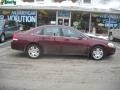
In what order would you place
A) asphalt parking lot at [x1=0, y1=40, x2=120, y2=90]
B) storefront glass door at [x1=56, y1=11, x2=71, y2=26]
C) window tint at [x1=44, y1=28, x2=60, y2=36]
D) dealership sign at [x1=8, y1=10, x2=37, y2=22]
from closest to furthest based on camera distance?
asphalt parking lot at [x1=0, y1=40, x2=120, y2=90], window tint at [x1=44, y1=28, x2=60, y2=36], dealership sign at [x1=8, y1=10, x2=37, y2=22], storefront glass door at [x1=56, y1=11, x2=71, y2=26]

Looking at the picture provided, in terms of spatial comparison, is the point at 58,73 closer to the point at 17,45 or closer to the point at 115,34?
the point at 17,45

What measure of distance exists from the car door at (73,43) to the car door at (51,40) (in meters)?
0.30

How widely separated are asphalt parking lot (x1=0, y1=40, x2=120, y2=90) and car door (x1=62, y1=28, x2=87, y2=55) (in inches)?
13.8

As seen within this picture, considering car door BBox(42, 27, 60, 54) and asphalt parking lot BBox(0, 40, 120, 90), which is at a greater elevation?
car door BBox(42, 27, 60, 54)

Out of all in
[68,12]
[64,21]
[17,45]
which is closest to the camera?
[17,45]

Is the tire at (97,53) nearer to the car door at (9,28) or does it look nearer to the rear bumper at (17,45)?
the rear bumper at (17,45)

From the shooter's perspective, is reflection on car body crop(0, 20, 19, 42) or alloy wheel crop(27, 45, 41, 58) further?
reflection on car body crop(0, 20, 19, 42)

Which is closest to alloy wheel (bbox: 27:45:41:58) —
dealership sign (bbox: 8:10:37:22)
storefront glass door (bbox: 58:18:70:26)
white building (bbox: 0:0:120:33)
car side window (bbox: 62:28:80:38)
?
car side window (bbox: 62:28:80:38)

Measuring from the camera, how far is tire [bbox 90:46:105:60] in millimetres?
14594

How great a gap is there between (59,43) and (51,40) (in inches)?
14.8

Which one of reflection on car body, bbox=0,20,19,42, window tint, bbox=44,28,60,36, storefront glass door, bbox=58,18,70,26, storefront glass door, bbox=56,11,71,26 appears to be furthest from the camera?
storefront glass door, bbox=58,18,70,26

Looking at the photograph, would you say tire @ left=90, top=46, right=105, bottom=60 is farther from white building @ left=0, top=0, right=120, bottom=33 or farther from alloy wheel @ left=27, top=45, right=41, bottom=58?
white building @ left=0, top=0, right=120, bottom=33

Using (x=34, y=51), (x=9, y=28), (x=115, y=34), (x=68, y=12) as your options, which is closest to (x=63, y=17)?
(x=68, y=12)

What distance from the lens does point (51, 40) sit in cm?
1452
